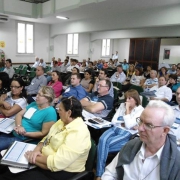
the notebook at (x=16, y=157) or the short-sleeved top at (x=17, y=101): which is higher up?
the short-sleeved top at (x=17, y=101)

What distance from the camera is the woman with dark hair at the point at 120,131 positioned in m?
2.04

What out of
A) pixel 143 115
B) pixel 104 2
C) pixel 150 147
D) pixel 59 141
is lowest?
pixel 59 141

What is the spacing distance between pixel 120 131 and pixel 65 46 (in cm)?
1161

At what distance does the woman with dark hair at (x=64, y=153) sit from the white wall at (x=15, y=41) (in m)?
10.0

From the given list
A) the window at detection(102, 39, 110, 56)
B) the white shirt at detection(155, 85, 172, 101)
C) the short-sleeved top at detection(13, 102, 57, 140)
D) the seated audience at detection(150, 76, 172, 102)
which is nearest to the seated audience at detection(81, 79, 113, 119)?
the short-sleeved top at detection(13, 102, 57, 140)

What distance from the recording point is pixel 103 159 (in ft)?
6.66

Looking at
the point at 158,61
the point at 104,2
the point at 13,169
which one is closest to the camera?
the point at 13,169

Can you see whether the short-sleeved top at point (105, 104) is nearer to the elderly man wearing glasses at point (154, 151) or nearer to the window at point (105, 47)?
the elderly man wearing glasses at point (154, 151)

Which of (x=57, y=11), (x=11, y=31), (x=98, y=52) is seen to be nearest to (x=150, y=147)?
(x=57, y=11)

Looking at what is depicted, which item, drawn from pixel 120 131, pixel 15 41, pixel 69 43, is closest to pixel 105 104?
pixel 120 131

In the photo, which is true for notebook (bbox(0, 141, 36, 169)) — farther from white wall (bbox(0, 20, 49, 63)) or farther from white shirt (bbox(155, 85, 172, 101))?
white wall (bbox(0, 20, 49, 63))

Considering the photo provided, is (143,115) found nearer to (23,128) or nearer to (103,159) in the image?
(103,159)

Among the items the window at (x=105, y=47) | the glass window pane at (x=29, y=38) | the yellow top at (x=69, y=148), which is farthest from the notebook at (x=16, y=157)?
the window at (x=105, y=47)

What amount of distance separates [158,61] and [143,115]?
41.8 ft
